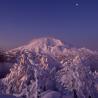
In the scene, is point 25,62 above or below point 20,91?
above

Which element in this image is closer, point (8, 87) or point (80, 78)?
point (80, 78)

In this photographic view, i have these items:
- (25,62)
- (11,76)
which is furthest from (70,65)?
(11,76)

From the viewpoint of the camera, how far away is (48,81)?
3891 cm

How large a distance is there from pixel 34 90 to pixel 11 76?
1049 centimetres

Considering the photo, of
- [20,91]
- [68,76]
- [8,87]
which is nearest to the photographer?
[68,76]

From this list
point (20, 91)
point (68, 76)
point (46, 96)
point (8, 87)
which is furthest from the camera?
point (8, 87)

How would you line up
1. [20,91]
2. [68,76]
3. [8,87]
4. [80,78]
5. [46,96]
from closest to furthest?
[46,96] → [80,78] → [68,76] → [20,91] → [8,87]

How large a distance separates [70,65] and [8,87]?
11.0 metres

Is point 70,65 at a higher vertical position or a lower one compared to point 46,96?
higher

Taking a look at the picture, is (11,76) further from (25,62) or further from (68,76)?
(68,76)

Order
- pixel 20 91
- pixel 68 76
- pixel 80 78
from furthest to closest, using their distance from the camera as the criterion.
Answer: pixel 20 91 → pixel 68 76 → pixel 80 78

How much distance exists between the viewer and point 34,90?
28.7m

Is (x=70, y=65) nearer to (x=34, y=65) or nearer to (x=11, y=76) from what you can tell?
(x=34, y=65)

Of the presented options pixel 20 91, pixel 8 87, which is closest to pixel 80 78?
pixel 20 91
